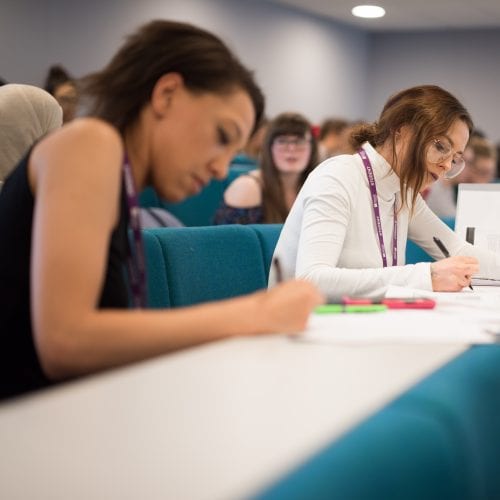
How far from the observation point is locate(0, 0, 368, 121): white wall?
24.6ft

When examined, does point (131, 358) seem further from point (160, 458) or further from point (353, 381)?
point (160, 458)

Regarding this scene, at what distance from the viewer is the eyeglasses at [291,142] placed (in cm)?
480

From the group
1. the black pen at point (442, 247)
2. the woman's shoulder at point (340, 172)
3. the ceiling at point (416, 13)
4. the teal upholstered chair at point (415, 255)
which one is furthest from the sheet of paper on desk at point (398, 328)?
the ceiling at point (416, 13)

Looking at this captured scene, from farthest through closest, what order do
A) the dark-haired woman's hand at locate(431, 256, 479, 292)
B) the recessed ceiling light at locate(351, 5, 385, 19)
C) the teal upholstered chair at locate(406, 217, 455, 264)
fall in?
the recessed ceiling light at locate(351, 5, 385, 19) → the teal upholstered chair at locate(406, 217, 455, 264) → the dark-haired woman's hand at locate(431, 256, 479, 292)

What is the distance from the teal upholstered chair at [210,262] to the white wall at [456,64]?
10.3m

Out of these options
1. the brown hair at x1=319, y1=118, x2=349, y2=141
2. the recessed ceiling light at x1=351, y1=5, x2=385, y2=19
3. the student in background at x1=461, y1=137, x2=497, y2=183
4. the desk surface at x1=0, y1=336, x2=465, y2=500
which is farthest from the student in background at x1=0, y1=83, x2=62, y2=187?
the recessed ceiling light at x1=351, y1=5, x2=385, y2=19

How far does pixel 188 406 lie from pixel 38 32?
7.14 meters

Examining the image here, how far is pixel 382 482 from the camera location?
32.8 inches

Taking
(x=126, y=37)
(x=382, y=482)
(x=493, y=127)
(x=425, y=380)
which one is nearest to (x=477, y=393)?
(x=425, y=380)

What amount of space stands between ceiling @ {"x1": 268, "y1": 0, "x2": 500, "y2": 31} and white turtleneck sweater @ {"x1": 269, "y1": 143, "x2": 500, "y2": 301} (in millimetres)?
8435

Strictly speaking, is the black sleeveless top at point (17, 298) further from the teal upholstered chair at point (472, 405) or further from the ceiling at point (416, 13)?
the ceiling at point (416, 13)

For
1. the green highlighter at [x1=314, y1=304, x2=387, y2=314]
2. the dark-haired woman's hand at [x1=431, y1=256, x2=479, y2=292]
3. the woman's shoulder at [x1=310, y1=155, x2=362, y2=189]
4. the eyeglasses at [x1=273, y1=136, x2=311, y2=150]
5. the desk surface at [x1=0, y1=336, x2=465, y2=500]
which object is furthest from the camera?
the eyeglasses at [x1=273, y1=136, x2=311, y2=150]

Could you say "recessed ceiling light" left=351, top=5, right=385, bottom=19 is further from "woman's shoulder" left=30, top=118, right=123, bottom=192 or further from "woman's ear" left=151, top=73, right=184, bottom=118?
"woman's shoulder" left=30, top=118, right=123, bottom=192

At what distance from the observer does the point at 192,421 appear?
0.88 metres
